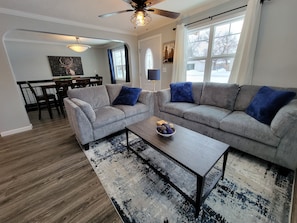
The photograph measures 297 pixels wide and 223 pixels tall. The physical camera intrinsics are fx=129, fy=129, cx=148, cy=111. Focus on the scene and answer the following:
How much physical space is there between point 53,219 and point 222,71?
3477mm

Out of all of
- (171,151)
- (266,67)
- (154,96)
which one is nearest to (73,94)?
(154,96)

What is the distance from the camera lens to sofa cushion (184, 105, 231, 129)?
78.0 inches

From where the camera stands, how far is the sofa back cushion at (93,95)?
2.50 metres

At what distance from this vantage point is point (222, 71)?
2.82 m

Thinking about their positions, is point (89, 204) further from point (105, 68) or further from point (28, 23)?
point (105, 68)

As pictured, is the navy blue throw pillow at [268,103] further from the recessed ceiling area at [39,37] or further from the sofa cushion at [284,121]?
the recessed ceiling area at [39,37]

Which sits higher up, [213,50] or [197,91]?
[213,50]

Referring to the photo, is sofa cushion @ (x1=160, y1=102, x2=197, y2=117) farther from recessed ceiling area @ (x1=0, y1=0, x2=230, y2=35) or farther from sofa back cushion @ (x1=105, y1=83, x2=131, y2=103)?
recessed ceiling area @ (x1=0, y1=0, x2=230, y2=35)

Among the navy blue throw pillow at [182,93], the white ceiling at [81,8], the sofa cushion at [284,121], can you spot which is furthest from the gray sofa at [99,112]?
the sofa cushion at [284,121]

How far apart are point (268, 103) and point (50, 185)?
2876 millimetres

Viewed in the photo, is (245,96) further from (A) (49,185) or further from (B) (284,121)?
(A) (49,185)

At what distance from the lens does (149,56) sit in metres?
4.26

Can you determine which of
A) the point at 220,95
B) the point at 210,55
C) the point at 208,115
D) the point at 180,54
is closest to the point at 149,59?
the point at 180,54

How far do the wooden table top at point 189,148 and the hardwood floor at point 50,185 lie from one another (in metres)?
0.71
